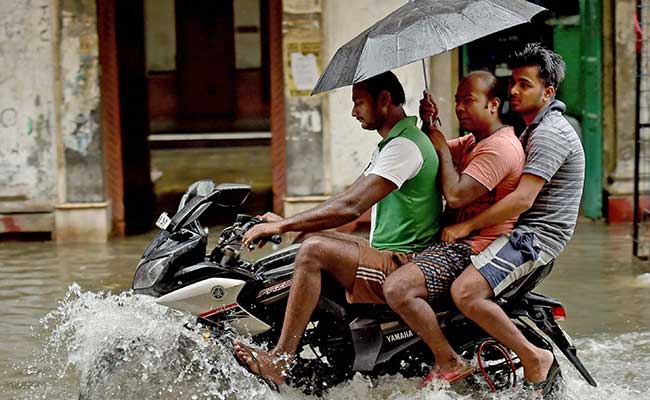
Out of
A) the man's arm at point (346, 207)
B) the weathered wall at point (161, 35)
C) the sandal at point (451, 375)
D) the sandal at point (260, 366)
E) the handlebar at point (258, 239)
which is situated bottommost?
the sandal at point (451, 375)

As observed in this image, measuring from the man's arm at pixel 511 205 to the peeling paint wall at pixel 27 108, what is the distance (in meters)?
6.50

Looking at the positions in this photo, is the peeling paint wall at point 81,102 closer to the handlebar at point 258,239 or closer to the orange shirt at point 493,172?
the handlebar at point 258,239

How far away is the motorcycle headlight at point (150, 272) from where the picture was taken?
5273mm

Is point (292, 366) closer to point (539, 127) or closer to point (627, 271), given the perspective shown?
point (539, 127)

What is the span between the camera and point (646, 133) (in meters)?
10.9

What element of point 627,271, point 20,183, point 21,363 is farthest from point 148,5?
point 21,363

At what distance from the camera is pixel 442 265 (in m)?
5.40

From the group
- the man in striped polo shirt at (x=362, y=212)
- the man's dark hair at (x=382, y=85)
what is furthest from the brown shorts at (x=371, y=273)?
the man's dark hair at (x=382, y=85)

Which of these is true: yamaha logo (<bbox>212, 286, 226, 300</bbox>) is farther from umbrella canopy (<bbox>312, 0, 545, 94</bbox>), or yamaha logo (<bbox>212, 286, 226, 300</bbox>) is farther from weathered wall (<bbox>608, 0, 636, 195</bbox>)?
weathered wall (<bbox>608, 0, 636, 195</bbox>)

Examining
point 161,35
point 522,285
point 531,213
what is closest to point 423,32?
point 531,213

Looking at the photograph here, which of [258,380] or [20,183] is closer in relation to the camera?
[258,380]

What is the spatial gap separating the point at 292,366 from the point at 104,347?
81 cm

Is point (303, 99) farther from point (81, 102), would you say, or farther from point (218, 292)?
point (218, 292)

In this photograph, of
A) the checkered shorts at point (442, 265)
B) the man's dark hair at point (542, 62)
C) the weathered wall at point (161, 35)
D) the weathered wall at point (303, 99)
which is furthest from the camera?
the weathered wall at point (161, 35)
